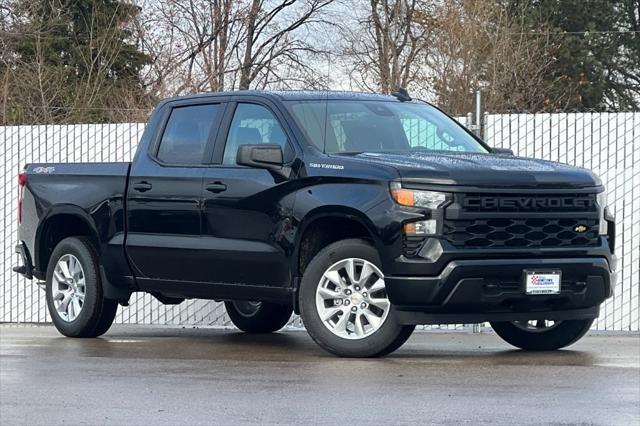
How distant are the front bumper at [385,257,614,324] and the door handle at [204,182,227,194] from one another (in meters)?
1.77

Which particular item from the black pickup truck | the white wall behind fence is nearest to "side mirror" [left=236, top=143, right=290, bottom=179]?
the black pickup truck

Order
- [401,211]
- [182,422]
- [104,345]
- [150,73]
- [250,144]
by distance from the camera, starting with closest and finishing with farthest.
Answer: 1. [182,422]
2. [401,211]
3. [250,144]
4. [104,345]
5. [150,73]

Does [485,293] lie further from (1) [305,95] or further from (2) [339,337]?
(1) [305,95]

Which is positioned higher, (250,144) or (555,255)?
(250,144)

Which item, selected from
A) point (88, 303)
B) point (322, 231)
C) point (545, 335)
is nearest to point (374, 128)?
point (322, 231)

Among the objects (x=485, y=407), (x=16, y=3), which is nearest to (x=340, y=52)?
(x=16, y=3)

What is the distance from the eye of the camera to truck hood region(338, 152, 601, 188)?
409 inches

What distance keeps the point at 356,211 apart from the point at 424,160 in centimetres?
61

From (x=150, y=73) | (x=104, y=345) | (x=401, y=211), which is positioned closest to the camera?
(x=401, y=211)

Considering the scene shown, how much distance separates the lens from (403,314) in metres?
10.4

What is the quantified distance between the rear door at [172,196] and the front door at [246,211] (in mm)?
144

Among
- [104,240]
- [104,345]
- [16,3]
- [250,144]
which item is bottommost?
[104,345]

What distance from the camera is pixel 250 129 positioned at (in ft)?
39.0

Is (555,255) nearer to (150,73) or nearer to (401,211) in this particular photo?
(401,211)
